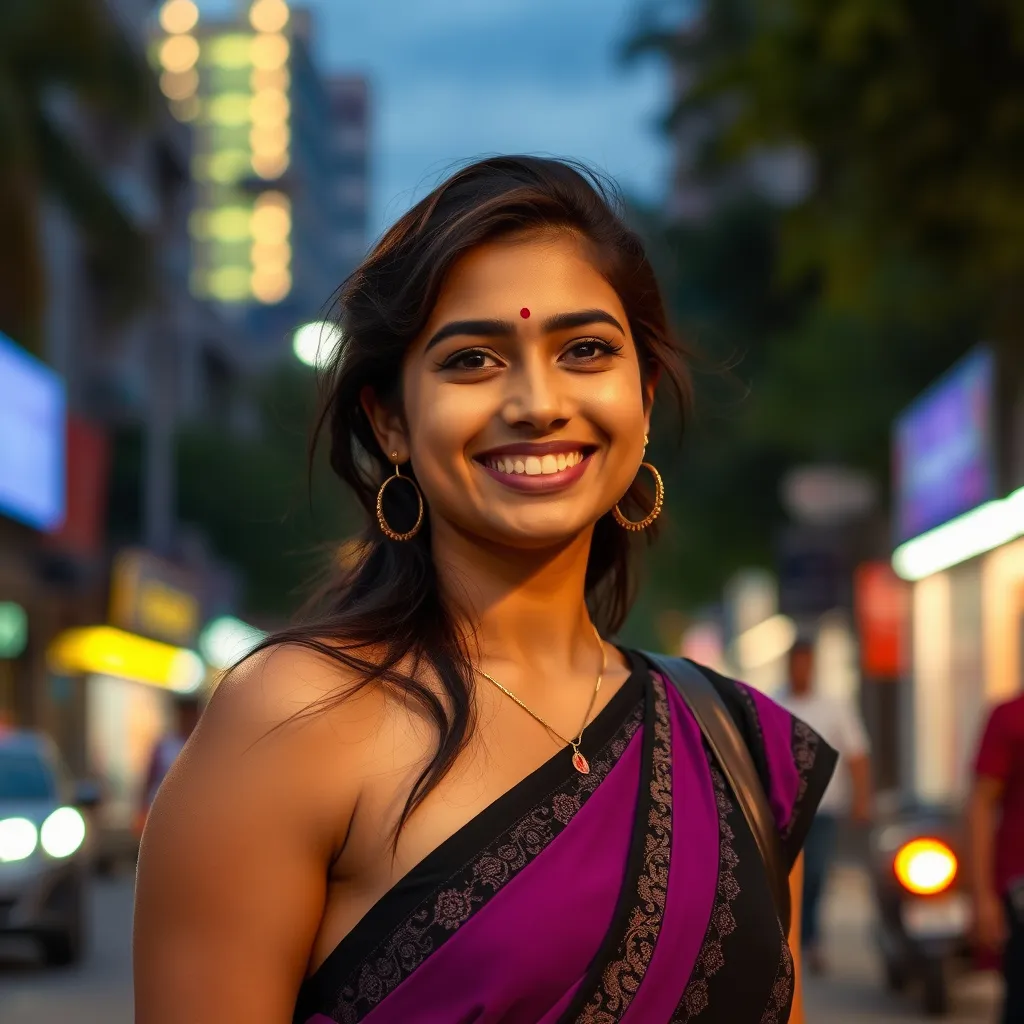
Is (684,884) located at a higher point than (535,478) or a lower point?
lower

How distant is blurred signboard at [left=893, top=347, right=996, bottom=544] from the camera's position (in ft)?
58.2

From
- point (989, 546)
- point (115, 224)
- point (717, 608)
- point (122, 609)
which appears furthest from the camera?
point (717, 608)

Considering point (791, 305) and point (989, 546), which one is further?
point (791, 305)

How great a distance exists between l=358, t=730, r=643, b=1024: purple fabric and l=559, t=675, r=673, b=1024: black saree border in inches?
0.6

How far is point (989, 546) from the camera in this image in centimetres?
1881

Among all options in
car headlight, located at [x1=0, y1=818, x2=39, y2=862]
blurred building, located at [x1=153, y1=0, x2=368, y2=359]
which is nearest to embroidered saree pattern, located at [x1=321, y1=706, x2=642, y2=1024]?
car headlight, located at [x1=0, y1=818, x2=39, y2=862]

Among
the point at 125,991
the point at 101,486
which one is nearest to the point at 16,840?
the point at 125,991

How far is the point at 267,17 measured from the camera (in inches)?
7456

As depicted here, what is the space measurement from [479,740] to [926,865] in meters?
8.08

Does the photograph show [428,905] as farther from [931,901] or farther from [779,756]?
[931,901]

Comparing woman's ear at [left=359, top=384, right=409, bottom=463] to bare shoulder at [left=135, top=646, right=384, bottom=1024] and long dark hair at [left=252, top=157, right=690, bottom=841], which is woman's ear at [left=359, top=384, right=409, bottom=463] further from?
bare shoulder at [left=135, top=646, right=384, bottom=1024]

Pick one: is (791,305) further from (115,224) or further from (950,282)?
(950,282)

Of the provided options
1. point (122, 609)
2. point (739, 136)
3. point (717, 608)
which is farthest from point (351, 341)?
point (717, 608)

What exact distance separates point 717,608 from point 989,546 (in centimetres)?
5646
